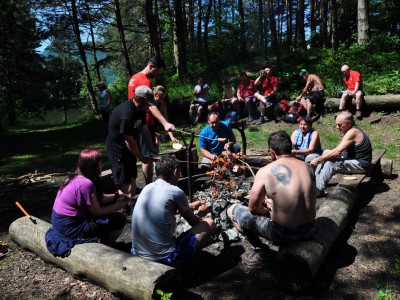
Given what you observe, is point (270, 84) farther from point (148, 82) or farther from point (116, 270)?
point (116, 270)

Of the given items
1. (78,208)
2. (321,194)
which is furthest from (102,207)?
(321,194)

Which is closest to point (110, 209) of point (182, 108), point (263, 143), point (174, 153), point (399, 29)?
→ point (174, 153)

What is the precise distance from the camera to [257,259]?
3541 millimetres

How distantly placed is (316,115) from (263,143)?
7.00 ft

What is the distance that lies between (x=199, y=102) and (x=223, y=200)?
703 centimetres

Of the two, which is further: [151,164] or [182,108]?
[182,108]

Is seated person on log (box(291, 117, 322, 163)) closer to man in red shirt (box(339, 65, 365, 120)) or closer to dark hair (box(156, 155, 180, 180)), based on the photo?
dark hair (box(156, 155, 180, 180))

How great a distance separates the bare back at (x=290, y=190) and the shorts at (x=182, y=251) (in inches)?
35.1

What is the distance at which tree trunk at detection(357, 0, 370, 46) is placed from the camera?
12.6 m

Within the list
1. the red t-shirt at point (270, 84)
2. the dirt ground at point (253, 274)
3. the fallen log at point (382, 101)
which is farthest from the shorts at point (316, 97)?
the dirt ground at point (253, 274)

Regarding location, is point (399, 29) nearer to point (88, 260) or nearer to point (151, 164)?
point (151, 164)

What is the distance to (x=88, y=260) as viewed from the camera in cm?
323

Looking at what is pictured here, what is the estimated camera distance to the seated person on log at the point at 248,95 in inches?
413

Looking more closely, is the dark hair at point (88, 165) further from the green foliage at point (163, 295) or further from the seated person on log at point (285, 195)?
the seated person on log at point (285, 195)
